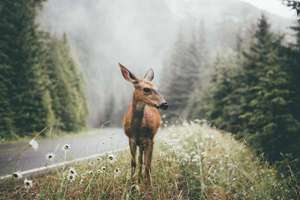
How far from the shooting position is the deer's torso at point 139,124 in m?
5.82

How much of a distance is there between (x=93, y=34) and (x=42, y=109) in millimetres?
94753

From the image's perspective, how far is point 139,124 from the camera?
583 centimetres

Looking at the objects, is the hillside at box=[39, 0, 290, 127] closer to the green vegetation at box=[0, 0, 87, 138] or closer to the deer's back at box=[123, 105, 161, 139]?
the green vegetation at box=[0, 0, 87, 138]

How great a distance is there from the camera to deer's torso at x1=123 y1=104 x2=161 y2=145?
582cm

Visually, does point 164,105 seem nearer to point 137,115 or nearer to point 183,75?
point 137,115

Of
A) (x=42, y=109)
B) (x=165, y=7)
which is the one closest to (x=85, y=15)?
(x=165, y=7)

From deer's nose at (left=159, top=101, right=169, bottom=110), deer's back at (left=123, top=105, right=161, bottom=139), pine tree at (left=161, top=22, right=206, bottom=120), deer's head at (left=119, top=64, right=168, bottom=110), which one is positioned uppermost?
deer's head at (left=119, top=64, right=168, bottom=110)

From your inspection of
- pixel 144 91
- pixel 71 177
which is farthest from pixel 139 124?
pixel 71 177

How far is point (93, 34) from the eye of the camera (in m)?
114

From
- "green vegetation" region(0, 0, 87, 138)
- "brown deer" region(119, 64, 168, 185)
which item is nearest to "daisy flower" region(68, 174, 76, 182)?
"brown deer" region(119, 64, 168, 185)

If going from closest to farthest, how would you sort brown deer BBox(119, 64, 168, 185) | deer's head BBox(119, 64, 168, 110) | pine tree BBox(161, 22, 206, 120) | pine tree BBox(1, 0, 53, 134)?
1. deer's head BBox(119, 64, 168, 110)
2. brown deer BBox(119, 64, 168, 185)
3. pine tree BBox(1, 0, 53, 134)
4. pine tree BBox(161, 22, 206, 120)

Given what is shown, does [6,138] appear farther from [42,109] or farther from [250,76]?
[250,76]

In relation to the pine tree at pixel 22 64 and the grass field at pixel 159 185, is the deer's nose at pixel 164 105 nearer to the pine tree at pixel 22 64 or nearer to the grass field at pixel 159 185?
the grass field at pixel 159 185

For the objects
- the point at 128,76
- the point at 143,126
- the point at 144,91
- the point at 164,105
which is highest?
the point at 128,76
